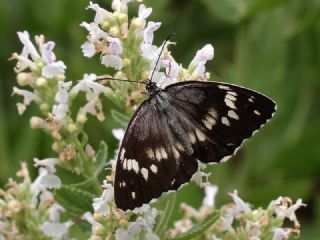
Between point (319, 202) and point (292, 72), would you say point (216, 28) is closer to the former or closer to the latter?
point (292, 72)

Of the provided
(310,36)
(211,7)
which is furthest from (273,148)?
(211,7)

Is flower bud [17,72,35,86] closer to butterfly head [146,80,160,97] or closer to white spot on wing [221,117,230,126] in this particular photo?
butterfly head [146,80,160,97]

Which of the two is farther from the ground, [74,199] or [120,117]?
[120,117]

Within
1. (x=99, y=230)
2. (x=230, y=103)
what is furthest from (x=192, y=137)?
(x=99, y=230)

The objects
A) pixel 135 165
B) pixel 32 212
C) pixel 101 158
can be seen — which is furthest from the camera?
pixel 101 158

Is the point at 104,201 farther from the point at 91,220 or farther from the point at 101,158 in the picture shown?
the point at 101,158

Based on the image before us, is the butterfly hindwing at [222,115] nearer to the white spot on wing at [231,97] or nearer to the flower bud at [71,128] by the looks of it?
the white spot on wing at [231,97]

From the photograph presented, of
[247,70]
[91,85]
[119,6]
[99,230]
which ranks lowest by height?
[99,230]
